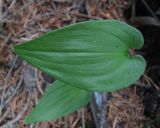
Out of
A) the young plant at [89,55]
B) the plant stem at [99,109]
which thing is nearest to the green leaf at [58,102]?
the plant stem at [99,109]

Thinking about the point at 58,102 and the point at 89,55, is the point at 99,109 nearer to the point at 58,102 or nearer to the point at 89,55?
the point at 58,102

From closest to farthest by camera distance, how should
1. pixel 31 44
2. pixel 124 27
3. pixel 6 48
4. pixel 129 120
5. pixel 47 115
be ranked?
pixel 31 44 < pixel 124 27 < pixel 47 115 < pixel 129 120 < pixel 6 48

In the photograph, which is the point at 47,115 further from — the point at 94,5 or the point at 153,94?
the point at 94,5

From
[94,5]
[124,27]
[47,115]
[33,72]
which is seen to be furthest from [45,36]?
[94,5]

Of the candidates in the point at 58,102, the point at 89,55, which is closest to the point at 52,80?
the point at 58,102

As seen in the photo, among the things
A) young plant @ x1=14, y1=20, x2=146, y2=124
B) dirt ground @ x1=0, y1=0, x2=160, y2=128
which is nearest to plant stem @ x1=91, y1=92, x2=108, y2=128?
dirt ground @ x1=0, y1=0, x2=160, y2=128

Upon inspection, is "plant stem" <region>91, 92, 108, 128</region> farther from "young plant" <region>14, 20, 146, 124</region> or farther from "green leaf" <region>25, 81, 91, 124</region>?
"young plant" <region>14, 20, 146, 124</region>
